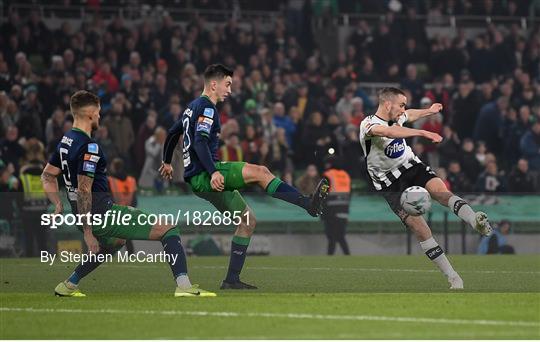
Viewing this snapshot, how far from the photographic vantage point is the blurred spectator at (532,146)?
28.5 meters

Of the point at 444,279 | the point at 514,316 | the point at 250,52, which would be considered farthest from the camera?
the point at 250,52

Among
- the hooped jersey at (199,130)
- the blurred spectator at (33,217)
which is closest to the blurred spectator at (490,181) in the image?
the blurred spectator at (33,217)

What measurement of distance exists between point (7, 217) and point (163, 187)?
2951 mm

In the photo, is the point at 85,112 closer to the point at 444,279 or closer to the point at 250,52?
the point at 444,279

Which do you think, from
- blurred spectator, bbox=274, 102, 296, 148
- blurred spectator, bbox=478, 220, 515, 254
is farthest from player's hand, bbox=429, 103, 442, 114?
blurred spectator, bbox=274, 102, 296, 148

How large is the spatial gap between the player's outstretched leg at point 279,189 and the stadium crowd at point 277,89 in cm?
943

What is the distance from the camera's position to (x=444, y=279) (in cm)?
1656

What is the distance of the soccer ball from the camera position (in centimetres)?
1540

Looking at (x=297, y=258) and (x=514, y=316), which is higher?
(x=514, y=316)

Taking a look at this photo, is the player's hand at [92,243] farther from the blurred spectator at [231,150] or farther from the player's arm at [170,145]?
the blurred spectator at [231,150]

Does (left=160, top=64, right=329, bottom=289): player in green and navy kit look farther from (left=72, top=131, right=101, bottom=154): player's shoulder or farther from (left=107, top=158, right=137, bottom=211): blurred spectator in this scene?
(left=107, top=158, right=137, bottom=211): blurred spectator

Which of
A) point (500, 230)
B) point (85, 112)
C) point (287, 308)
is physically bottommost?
point (500, 230)

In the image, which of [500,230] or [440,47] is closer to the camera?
[500,230]

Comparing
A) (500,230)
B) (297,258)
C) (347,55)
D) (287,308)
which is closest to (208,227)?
(297,258)
